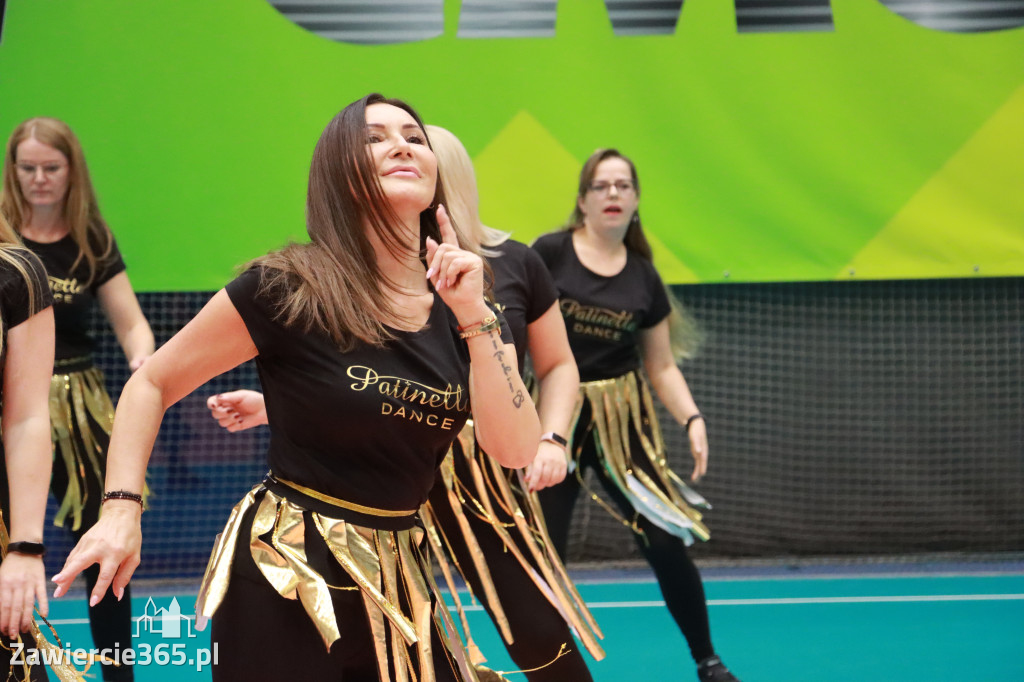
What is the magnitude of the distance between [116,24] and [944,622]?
161 inches

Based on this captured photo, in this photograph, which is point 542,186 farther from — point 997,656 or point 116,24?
point 997,656

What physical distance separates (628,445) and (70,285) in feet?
5.69

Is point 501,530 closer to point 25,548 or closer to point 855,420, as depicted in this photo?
point 25,548

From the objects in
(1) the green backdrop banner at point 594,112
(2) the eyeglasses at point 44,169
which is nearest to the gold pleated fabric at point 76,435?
(2) the eyeglasses at point 44,169

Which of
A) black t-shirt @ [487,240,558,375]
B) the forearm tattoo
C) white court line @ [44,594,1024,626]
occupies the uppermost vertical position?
black t-shirt @ [487,240,558,375]

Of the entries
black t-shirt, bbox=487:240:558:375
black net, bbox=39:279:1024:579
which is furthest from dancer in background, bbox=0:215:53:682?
black net, bbox=39:279:1024:579

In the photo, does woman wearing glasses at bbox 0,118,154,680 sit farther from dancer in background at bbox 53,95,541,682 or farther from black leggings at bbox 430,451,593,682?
dancer in background at bbox 53,95,541,682

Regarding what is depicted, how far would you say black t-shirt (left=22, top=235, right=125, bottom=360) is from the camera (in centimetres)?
308

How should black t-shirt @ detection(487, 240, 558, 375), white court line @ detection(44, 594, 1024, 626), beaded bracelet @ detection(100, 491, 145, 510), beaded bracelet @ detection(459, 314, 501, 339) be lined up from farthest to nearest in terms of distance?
white court line @ detection(44, 594, 1024, 626), black t-shirt @ detection(487, 240, 558, 375), beaded bracelet @ detection(459, 314, 501, 339), beaded bracelet @ detection(100, 491, 145, 510)

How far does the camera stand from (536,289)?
2354mm

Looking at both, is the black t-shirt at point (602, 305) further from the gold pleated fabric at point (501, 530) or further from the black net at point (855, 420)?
the black net at point (855, 420)

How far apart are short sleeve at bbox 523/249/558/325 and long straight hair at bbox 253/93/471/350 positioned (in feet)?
2.35

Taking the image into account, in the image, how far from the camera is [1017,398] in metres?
5.06

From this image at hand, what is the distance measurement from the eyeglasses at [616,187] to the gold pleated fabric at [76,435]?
5.34 ft
